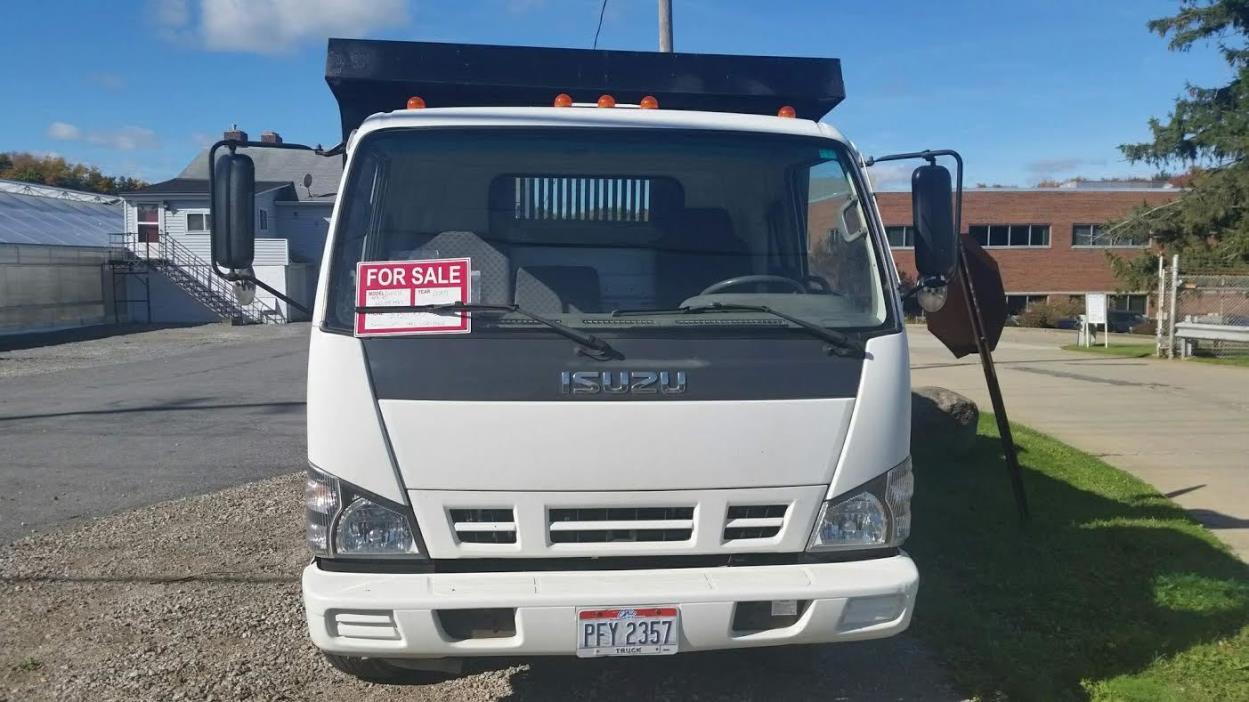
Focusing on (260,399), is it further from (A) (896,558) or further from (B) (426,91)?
(A) (896,558)

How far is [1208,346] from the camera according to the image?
21656 mm

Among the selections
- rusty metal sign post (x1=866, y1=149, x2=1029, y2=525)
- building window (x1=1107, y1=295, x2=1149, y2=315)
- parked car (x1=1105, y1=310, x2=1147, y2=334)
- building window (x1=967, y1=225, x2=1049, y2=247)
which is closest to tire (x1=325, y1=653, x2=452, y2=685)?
rusty metal sign post (x1=866, y1=149, x2=1029, y2=525)

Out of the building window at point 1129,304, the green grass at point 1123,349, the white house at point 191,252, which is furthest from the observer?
the building window at point 1129,304

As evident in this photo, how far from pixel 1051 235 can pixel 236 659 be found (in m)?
50.8

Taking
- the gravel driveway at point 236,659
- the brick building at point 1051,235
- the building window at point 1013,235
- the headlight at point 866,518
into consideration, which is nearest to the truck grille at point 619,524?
the headlight at point 866,518

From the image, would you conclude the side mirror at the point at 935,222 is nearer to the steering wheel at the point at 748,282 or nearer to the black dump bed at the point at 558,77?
the steering wheel at the point at 748,282

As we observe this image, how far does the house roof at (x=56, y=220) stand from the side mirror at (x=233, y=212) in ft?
101

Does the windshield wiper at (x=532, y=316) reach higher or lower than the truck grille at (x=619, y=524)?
higher

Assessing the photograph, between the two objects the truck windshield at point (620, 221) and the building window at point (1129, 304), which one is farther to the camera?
the building window at point (1129, 304)

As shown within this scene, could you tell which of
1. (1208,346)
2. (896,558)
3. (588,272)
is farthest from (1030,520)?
(1208,346)

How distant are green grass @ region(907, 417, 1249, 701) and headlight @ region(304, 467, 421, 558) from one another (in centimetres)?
253

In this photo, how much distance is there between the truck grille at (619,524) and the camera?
12.0 ft

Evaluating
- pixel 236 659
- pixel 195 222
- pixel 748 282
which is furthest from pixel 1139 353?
pixel 195 222

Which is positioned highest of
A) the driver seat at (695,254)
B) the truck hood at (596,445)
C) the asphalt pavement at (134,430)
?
the driver seat at (695,254)
